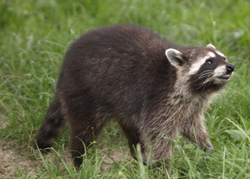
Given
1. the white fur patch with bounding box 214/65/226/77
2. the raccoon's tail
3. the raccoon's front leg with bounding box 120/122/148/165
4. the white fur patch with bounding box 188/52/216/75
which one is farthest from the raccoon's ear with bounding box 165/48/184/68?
the raccoon's tail

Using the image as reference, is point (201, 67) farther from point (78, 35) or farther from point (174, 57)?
point (78, 35)

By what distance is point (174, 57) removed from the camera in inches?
170

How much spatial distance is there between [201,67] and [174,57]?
0.32 metres

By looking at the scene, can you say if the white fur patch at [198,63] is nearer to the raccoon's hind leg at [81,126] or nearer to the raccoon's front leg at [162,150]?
the raccoon's front leg at [162,150]

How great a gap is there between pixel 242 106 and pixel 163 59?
1.33m

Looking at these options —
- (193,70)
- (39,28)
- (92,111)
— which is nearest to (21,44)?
(39,28)

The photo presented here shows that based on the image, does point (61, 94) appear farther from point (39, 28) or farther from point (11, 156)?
point (39, 28)

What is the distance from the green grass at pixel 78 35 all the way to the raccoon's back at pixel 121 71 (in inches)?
26.1

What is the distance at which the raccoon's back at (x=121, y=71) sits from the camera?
441cm

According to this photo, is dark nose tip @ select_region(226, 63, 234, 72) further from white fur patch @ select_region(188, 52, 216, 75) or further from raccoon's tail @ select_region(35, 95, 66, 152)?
raccoon's tail @ select_region(35, 95, 66, 152)

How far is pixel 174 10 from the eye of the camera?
7.79m

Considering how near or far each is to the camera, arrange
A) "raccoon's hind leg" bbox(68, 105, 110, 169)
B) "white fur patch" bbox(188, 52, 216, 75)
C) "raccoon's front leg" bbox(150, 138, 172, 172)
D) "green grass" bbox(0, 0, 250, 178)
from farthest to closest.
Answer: "raccoon's hind leg" bbox(68, 105, 110, 169)
"raccoon's front leg" bbox(150, 138, 172, 172)
"white fur patch" bbox(188, 52, 216, 75)
"green grass" bbox(0, 0, 250, 178)

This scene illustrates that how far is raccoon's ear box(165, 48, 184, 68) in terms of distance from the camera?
14.0ft

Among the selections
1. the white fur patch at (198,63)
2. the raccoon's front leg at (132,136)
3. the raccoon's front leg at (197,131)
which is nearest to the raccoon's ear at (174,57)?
the white fur patch at (198,63)
